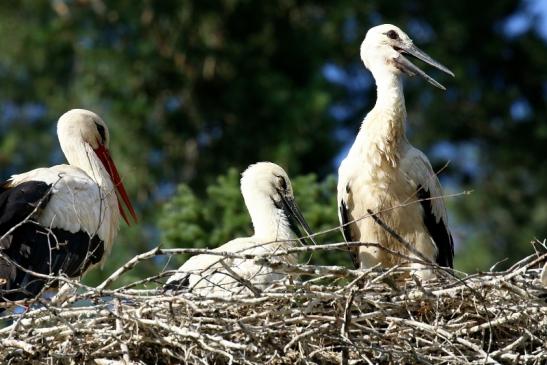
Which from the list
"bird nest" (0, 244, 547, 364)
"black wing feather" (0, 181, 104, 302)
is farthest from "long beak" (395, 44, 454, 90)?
"black wing feather" (0, 181, 104, 302)

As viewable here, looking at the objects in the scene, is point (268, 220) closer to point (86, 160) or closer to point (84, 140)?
point (86, 160)

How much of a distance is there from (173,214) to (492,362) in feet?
15.0

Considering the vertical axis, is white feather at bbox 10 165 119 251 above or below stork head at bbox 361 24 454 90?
below

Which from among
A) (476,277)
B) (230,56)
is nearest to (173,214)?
(476,277)

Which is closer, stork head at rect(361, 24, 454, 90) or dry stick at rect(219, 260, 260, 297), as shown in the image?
dry stick at rect(219, 260, 260, 297)

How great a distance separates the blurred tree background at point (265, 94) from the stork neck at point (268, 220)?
272 inches

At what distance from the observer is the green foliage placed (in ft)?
34.3

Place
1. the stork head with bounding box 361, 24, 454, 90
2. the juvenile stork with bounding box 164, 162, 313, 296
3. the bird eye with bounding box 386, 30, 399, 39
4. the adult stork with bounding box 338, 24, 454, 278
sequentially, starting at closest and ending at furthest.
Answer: the juvenile stork with bounding box 164, 162, 313, 296 < the adult stork with bounding box 338, 24, 454, 278 < the stork head with bounding box 361, 24, 454, 90 < the bird eye with bounding box 386, 30, 399, 39

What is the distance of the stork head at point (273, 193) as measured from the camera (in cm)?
878

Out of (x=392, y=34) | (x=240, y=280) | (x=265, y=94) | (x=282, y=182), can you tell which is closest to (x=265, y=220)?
(x=282, y=182)

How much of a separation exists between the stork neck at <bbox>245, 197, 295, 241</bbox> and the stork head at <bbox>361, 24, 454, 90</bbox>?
112cm

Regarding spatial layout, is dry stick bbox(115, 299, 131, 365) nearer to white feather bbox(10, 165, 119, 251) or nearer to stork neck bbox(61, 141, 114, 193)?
white feather bbox(10, 165, 119, 251)

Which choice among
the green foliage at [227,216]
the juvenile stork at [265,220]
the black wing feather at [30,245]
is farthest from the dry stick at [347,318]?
the green foliage at [227,216]

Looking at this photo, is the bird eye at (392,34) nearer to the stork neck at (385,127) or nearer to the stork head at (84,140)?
the stork neck at (385,127)
